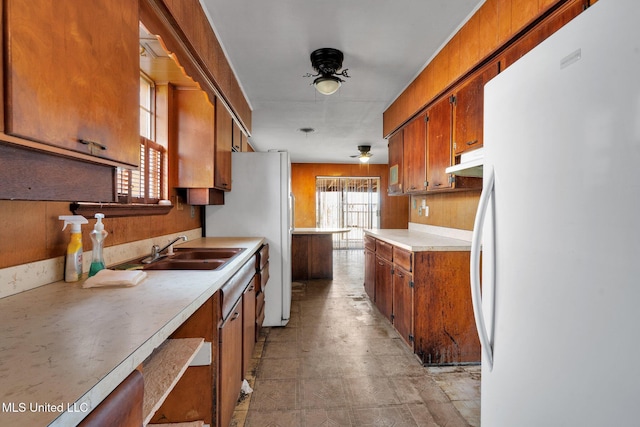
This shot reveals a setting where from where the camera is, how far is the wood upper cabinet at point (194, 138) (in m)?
2.46

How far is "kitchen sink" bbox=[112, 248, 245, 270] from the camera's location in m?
1.67

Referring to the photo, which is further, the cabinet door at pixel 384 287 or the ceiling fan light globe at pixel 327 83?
the cabinet door at pixel 384 287

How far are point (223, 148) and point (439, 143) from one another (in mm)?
1950

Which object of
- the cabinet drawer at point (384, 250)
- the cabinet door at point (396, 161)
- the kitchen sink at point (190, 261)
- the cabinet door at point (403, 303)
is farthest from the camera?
the cabinet door at point (396, 161)

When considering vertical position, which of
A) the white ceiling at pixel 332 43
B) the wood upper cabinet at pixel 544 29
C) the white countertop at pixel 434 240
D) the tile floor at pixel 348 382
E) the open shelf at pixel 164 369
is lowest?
the tile floor at pixel 348 382

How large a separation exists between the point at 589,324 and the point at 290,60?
108 inches

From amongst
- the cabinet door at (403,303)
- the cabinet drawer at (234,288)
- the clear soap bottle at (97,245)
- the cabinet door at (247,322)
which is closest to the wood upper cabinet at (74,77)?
the clear soap bottle at (97,245)

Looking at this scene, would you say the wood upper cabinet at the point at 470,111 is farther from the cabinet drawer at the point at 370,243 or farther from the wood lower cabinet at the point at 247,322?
the wood lower cabinet at the point at 247,322

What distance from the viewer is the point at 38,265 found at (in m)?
1.18

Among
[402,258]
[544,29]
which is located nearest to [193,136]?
[402,258]

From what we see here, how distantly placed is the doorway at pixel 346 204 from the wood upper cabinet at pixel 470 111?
243 inches

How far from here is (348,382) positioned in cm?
207

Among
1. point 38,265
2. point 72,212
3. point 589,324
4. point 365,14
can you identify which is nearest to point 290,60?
point 365,14

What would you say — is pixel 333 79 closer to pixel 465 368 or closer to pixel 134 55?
pixel 134 55
